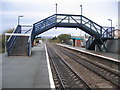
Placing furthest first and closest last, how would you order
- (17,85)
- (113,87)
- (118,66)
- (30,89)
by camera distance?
(118,66), (113,87), (17,85), (30,89)

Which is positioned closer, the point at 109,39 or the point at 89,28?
the point at 89,28

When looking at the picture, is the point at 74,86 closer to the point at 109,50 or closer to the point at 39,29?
→ the point at 39,29

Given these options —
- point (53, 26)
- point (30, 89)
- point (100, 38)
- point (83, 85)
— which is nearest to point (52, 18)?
point (53, 26)

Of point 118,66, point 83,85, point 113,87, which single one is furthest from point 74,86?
point 118,66

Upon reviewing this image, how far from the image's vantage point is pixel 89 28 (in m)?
22.3

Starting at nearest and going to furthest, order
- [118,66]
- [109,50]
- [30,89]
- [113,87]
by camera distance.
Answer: [30,89]
[113,87]
[118,66]
[109,50]

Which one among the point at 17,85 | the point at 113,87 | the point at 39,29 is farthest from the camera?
the point at 39,29

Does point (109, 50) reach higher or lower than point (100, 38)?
lower

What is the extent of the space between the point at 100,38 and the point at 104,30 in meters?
1.27

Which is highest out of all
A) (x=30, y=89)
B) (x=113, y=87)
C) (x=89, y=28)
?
(x=89, y=28)

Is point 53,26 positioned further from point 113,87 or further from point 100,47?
point 113,87

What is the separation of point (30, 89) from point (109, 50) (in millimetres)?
20051

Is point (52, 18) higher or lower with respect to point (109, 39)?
higher

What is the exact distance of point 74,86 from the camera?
730cm
